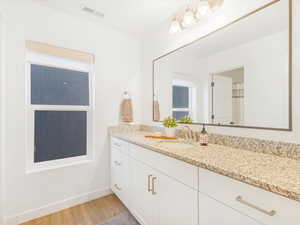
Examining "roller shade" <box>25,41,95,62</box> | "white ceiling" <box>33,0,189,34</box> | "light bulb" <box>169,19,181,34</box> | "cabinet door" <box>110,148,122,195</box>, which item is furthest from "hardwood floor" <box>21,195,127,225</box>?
"white ceiling" <box>33,0,189,34</box>

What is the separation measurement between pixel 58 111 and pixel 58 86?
0.32 metres

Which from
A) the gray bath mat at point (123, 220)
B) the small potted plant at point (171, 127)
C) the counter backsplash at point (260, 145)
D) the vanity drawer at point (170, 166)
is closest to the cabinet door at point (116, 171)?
the gray bath mat at point (123, 220)

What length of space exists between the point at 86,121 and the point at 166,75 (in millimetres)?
1293

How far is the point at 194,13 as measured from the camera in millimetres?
1529

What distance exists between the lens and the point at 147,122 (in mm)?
2402

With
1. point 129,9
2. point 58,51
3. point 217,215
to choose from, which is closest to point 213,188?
point 217,215

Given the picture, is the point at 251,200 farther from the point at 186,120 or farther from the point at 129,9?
the point at 129,9

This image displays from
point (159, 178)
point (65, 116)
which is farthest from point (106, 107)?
point (159, 178)

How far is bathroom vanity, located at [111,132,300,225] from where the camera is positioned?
62 cm

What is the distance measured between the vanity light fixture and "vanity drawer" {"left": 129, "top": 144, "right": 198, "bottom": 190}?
1.36 metres

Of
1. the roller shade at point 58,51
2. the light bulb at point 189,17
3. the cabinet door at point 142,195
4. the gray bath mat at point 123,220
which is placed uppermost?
the light bulb at point 189,17

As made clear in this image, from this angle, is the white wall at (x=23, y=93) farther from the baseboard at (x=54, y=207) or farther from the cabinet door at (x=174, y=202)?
the cabinet door at (x=174, y=202)

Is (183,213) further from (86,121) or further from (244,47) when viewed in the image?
(86,121)

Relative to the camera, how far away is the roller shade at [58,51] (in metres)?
1.68
